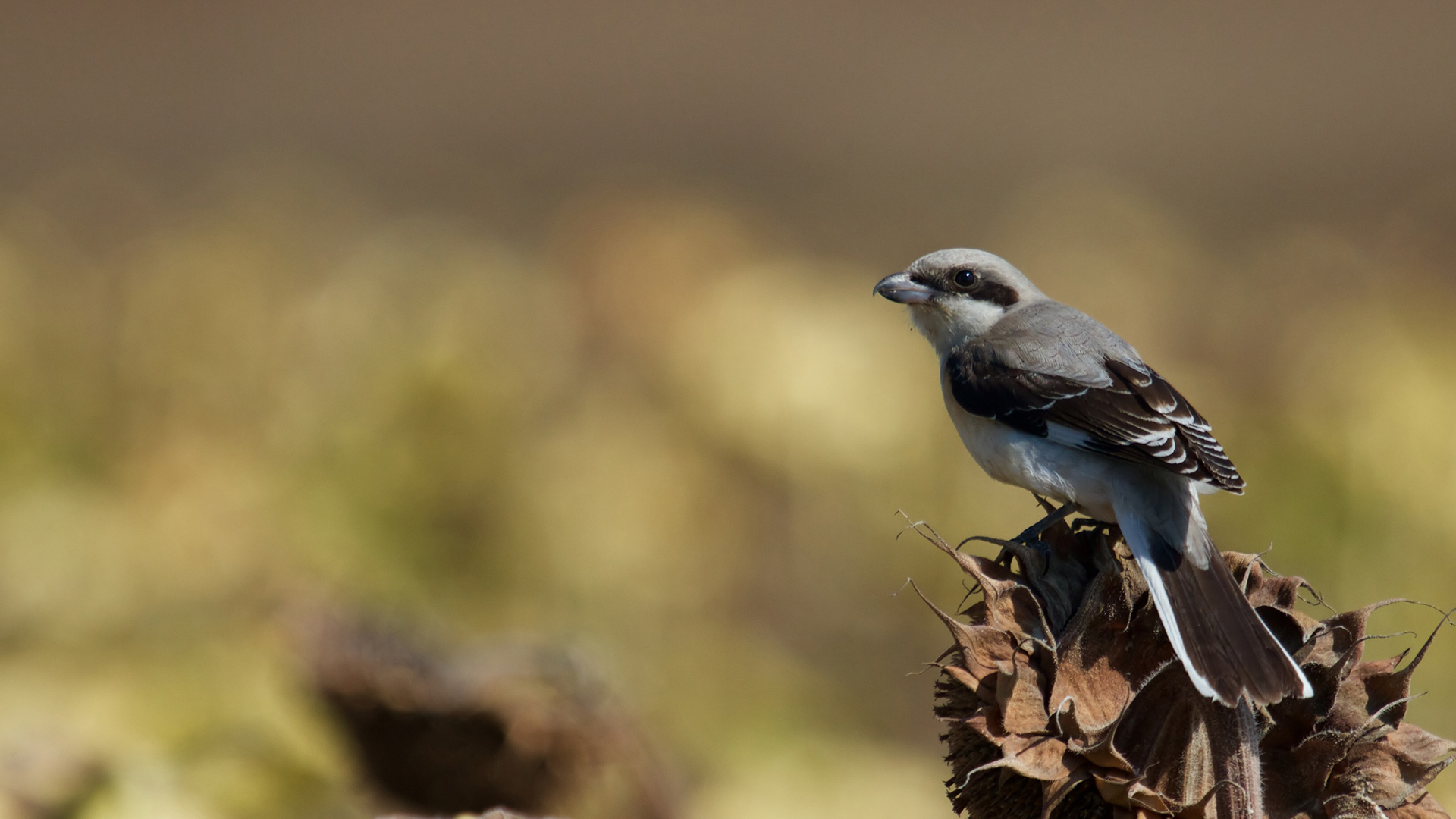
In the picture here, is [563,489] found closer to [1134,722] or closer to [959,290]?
[959,290]

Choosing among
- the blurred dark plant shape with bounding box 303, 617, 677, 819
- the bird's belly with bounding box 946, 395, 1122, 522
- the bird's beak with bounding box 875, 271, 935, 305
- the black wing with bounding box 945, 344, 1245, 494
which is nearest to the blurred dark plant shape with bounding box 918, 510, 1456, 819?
the black wing with bounding box 945, 344, 1245, 494

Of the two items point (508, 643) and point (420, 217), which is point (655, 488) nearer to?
point (508, 643)

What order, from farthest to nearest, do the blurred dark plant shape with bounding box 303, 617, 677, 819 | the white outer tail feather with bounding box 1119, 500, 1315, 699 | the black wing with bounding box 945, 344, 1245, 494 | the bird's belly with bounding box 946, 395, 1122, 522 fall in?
the blurred dark plant shape with bounding box 303, 617, 677, 819 → the bird's belly with bounding box 946, 395, 1122, 522 → the black wing with bounding box 945, 344, 1245, 494 → the white outer tail feather with bounding box 1119, 500, 1315, 699

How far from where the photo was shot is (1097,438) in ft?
10.3

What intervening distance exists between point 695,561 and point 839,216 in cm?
752

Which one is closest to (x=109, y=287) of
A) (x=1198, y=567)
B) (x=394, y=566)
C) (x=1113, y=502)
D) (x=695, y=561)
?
(x=394, y=566)

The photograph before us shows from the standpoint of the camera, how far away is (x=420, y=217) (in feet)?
36.9

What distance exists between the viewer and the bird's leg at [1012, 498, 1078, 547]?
8.32 ft

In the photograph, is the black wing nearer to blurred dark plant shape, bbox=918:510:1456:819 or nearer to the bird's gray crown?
the bird's gray crown

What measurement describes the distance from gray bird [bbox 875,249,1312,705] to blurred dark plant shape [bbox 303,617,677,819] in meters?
1.28

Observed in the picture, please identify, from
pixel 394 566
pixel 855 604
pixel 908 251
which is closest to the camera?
pixel 394 566

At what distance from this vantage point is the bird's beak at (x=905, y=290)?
13.1ft

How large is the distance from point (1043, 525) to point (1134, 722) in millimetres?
713

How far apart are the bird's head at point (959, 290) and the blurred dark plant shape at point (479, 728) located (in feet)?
5.12
